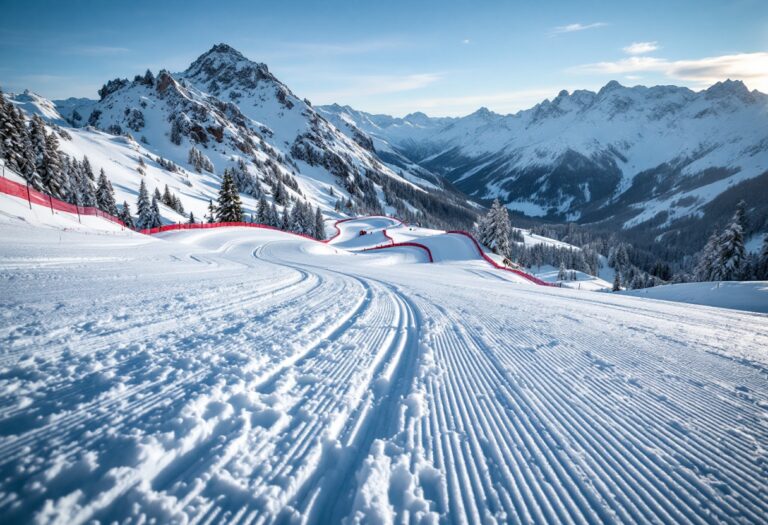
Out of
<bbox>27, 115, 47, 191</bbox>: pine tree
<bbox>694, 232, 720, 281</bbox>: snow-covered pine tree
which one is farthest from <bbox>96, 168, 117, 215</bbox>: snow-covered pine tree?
<bbox>694, 232, 720, 281</bbox>: snow-covered pine tree

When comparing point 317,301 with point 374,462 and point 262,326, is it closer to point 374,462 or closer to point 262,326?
point 262,326

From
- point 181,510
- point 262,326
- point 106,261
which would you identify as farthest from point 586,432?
point 106,261

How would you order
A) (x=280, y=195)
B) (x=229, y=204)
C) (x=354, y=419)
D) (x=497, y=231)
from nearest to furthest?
1. (x=354, y=419)
2. (x=229, y=204)
3. (x=497, y=231)
4. (x=280, y=195)

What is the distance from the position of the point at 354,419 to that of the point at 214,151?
147178mm

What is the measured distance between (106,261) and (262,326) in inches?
283

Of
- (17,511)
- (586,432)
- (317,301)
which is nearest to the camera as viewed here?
(17,511)

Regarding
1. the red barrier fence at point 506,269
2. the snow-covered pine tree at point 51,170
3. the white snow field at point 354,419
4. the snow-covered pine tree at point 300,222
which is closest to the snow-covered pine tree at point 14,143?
the snow-covered pine tree at point 51,170

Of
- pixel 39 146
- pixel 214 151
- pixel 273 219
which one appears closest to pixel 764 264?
pixel 273 219

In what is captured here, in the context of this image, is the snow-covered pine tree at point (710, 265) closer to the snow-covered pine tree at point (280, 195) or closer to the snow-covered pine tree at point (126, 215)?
the snow-covered pine tree at point (126, 215)

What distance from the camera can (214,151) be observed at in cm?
12544

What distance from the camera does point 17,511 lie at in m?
1.72

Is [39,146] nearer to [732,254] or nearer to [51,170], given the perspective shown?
[51,170]

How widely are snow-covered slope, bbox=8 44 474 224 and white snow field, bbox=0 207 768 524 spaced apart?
6344 cm

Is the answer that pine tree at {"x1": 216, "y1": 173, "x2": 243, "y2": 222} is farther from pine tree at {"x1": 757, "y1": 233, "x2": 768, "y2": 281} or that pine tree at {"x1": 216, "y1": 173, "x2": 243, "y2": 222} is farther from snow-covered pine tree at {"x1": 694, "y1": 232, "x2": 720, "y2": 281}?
pine tree at {"x1": 757, "y1": 233, "x2": 768, "y2": 281}
